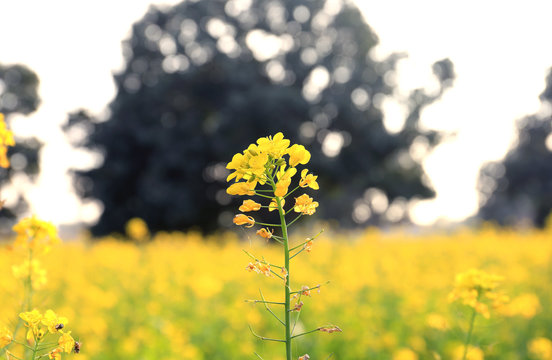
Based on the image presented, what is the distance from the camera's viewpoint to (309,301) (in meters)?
4.78

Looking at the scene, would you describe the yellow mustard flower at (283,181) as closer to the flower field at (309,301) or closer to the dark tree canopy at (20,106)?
the flower field at (309,301)

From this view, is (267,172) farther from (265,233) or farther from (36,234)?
(36,234)

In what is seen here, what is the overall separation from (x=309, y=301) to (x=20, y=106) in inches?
667

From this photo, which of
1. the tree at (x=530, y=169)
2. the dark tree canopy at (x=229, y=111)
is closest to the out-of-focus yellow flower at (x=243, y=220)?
the dark tree canopy at (x=229, y=111)

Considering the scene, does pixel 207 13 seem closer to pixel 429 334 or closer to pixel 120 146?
pixel 120 146

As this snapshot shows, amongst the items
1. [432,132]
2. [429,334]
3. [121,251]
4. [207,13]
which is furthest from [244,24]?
[429,334]

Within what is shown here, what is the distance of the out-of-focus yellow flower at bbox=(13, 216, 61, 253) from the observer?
179cm

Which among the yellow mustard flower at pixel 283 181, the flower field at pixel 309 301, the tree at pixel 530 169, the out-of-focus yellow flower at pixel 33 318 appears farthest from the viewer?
the tree at pixel 530 169

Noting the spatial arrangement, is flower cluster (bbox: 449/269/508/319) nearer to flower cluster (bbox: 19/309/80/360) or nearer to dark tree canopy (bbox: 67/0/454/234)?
flower cluster (bbox: 19/309/80/360)

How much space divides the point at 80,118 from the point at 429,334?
1688cm

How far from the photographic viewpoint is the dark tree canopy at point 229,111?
1653cm

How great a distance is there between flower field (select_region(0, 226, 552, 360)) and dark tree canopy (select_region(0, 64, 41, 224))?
39.0ft

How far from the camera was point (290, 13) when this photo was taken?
60.1 ft

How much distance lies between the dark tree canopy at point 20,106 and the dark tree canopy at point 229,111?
62.2 inches
